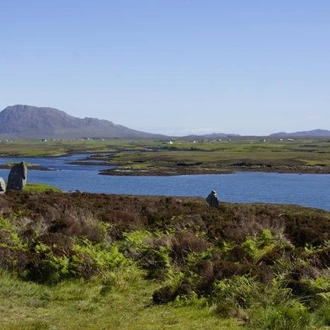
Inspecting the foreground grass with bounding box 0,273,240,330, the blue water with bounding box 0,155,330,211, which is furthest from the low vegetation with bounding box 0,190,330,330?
the blue water with bounding box 0,155,330,211

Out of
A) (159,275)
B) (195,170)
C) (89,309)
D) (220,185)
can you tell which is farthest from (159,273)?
(195,170)

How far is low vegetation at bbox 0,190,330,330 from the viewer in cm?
950

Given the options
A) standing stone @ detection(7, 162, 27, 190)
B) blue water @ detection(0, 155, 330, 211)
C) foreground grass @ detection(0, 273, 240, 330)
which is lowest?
blue water @ detection(0, 155, 330, 211)

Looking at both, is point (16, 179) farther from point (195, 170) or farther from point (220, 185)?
point (195, 170)

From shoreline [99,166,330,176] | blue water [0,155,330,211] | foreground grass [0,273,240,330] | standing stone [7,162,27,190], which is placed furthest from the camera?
shoreline [99,166,330,176]

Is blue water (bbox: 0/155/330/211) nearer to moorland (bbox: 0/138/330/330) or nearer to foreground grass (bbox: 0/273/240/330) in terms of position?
moorland (bbox: 0/138/330/330)

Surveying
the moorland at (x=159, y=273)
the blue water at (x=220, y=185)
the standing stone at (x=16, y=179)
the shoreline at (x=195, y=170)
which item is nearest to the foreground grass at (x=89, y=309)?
the moorland at (x=159, y=273)

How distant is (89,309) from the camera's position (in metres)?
10.2

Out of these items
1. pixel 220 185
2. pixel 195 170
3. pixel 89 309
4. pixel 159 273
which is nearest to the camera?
pixel 89 309

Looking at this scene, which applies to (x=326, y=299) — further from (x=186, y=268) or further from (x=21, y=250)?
(x=21, y=250)

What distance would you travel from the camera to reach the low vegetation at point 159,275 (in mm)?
9500

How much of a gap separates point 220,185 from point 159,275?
66550 millimetres

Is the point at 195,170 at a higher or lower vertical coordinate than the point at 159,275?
lower

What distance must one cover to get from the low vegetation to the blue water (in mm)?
43471
